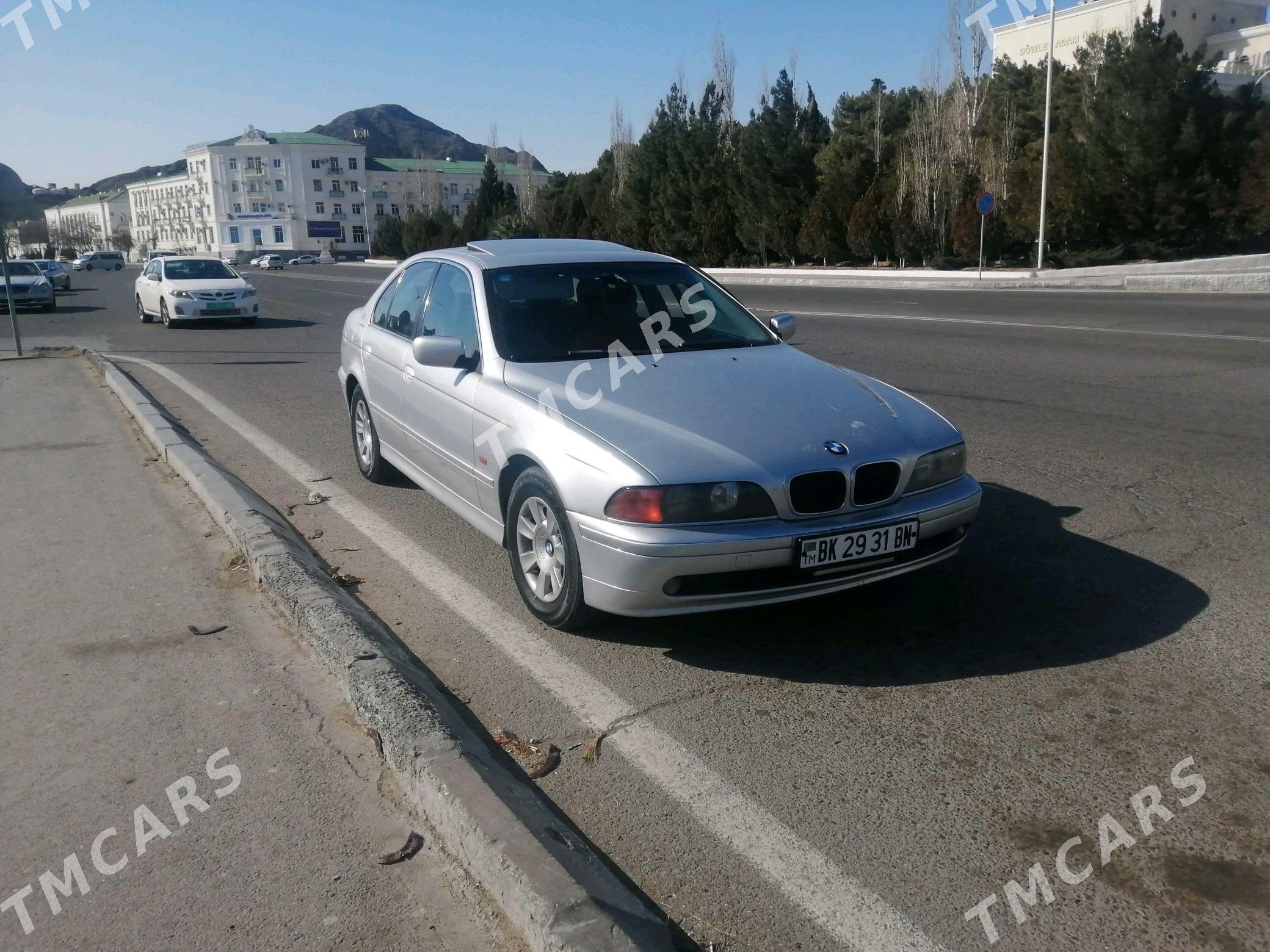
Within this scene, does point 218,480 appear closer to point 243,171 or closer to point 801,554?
point 801,554

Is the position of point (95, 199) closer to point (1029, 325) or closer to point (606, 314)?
point (1029, 325)

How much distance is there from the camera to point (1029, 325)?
1636cm

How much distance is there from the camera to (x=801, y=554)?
3875 mm

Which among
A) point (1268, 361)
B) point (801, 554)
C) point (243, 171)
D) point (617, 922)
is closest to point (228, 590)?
point (801, 554)

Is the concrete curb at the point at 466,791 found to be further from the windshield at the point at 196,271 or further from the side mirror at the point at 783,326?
the windshield at the point at 196,271

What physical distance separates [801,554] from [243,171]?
14286 cm

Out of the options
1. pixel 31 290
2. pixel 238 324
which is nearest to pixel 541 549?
pixel 238 324

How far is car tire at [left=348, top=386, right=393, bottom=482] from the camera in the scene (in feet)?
22.2

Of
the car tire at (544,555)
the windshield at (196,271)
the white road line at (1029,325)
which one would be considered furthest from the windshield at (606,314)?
the windshield at (196,271)

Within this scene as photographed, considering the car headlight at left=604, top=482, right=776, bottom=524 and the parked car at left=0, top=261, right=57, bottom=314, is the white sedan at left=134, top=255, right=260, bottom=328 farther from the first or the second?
the car headlight at left=604, top=482, right=776, bottom=524

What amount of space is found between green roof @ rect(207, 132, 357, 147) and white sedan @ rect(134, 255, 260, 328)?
120 meters

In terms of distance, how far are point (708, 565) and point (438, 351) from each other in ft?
5.98

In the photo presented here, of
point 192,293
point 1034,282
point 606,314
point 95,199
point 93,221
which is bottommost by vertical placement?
point 1034,282

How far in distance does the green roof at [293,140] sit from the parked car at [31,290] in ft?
369
